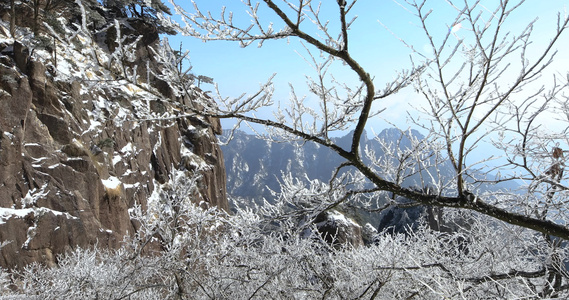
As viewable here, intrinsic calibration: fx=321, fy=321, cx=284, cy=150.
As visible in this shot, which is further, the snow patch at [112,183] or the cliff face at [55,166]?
the snow patch at [112,183]

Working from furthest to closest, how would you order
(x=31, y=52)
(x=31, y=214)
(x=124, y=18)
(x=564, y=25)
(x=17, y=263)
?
(x=124, y=18) < (x=31, y=52) < (x=31, y=214) < (x=17, y=263) < (x=564, y=25)

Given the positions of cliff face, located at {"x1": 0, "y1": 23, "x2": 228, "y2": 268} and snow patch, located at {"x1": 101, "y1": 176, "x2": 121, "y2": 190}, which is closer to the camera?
cliff face, located at {"x1": 0, "y1": 23, "x2": 228, "y2": 268}

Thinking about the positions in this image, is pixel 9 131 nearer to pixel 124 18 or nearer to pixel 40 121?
pixel 40 121

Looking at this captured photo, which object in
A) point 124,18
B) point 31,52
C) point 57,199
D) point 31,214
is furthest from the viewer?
point 124,18

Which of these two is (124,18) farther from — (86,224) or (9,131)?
(86,224)

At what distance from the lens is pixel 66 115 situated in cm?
1786

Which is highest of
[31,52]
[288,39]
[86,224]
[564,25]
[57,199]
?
[31,52]

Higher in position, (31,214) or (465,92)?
(465,92)

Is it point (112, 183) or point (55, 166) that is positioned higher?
point (55, 166)

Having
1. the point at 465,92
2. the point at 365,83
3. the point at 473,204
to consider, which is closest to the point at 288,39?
the point at 365,83

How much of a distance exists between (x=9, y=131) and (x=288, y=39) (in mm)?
17626

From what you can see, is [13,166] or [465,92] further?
[13,166]

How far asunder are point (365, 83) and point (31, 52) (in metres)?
20.9

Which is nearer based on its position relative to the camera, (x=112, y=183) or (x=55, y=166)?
(x=55, y=166)
